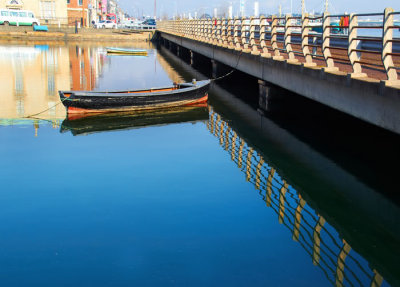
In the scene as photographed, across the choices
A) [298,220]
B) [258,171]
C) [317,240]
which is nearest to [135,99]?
→ [258,171]

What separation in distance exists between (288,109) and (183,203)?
31.3 feet

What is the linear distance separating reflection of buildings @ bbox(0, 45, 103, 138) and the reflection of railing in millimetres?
7947

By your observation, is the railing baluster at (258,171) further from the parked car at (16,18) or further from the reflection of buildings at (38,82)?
the parked car at (16,18)

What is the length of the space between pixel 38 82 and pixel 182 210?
20.1m

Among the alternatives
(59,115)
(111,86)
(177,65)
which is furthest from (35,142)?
(177,65)

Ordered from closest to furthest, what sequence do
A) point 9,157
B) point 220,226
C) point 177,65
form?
1. point 220,226
2. point 9,157
3. point 177,65

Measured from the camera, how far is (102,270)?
23.6 feet

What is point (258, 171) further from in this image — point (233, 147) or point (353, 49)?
point (353, 49)

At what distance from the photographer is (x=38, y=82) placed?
2709 centimetres

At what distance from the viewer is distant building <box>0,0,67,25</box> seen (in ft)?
263

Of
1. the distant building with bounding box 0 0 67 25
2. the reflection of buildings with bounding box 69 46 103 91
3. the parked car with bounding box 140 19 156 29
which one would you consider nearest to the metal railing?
the reflection of buildings with bounding box 69 46 103 91

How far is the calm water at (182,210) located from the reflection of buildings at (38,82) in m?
1.47

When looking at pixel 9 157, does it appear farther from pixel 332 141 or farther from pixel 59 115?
pixel 332 141

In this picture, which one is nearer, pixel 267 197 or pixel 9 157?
pixel 267 197
